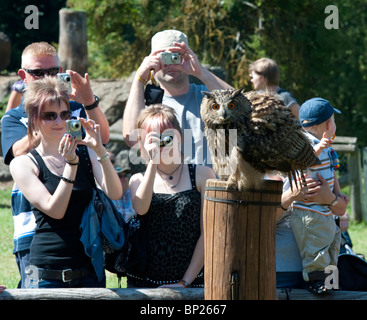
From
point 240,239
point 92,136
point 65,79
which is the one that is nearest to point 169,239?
point 92,136

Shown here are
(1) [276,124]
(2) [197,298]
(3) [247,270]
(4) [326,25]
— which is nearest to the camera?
(3) [247,270]

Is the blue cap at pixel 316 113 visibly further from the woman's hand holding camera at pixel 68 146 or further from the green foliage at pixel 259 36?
the green foliage at pixel 259 36

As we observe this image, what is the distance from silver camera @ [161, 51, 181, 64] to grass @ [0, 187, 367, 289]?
261cm

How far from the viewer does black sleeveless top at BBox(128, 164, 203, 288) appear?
11.8 ft

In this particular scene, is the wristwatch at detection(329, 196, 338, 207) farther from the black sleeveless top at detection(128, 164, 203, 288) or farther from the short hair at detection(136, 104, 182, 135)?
the short hair at detection(136, 104, 182, 135)

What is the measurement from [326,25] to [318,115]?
772 centimetres

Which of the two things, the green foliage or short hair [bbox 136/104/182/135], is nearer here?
short hair [bbox 136/104/182/135]

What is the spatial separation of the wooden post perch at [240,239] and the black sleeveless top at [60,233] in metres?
0.95

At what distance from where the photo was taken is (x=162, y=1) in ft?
41.4

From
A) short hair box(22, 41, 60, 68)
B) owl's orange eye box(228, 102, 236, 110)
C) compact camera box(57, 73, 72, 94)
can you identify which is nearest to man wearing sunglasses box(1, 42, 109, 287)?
short hair box(22, 41, 60, 68)

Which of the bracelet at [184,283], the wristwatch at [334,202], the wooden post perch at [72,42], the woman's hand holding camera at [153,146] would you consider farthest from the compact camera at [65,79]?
the wooden post perch at [72,42]

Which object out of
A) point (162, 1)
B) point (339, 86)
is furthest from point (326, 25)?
point (162, 1)

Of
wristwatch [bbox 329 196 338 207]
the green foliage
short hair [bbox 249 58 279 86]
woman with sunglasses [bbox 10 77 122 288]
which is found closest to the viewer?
woman with sunglasses [bbox 10 77 122 288]

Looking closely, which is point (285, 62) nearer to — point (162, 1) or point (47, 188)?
point (162, 1)
